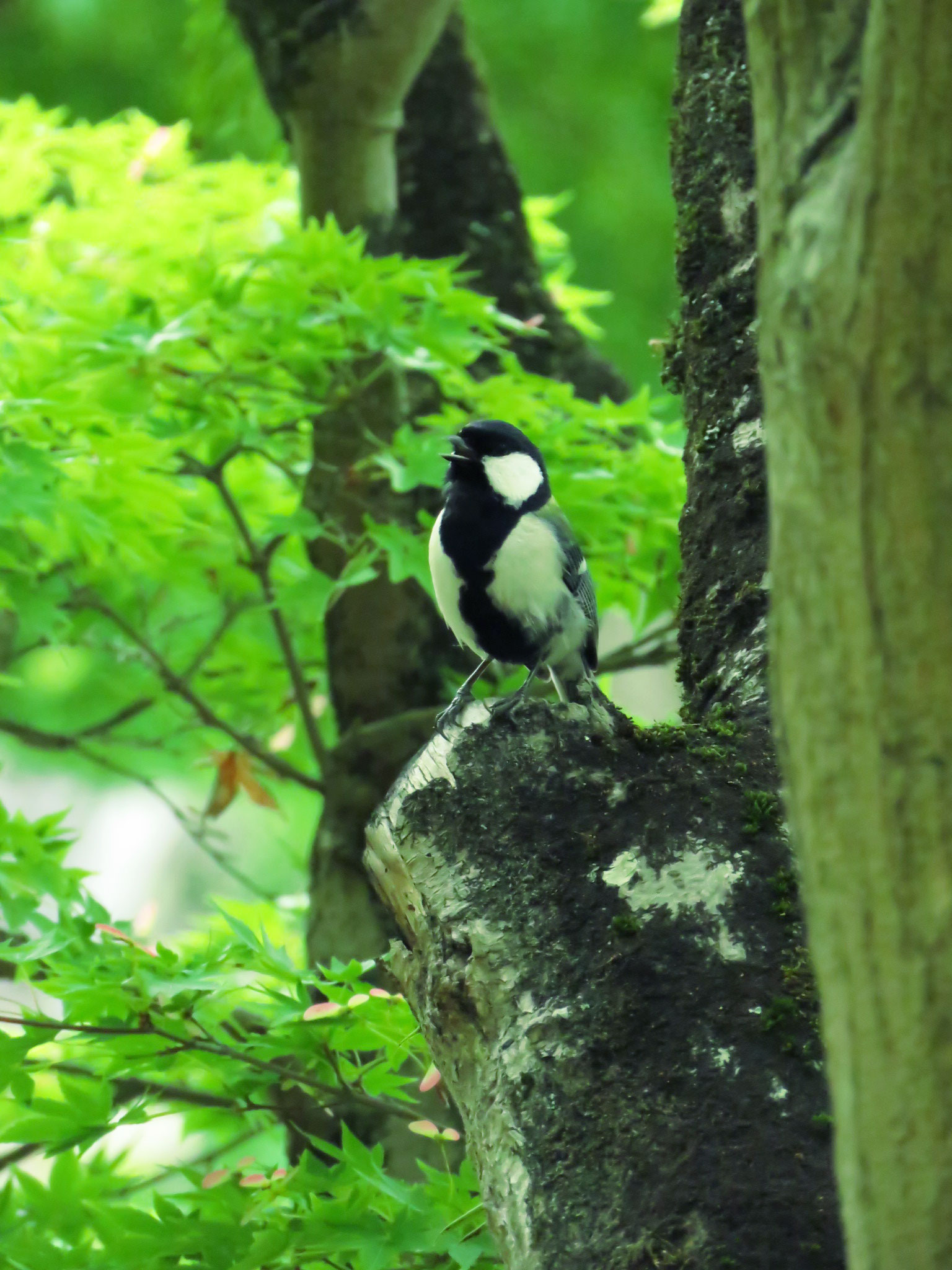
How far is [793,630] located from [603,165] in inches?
220

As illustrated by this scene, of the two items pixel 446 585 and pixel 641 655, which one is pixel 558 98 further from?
pixel 446 585

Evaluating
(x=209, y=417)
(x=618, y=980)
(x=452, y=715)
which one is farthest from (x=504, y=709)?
(x=209, y=417)

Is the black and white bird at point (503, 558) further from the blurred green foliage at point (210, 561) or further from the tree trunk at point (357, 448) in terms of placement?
the tree trunk at point (357, 448)

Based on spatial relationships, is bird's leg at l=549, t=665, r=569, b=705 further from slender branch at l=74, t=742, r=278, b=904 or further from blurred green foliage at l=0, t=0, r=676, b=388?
blurred green foliage at l=0, t=0, r=676, b=388

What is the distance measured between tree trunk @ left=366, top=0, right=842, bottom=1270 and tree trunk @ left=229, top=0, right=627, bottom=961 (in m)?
1.00

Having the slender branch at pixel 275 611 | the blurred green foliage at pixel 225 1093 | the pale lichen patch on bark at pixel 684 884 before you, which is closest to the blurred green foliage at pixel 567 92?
the slender branch at pixel 275 611

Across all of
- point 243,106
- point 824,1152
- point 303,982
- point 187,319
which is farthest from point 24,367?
point 243,106

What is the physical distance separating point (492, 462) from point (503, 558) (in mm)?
161

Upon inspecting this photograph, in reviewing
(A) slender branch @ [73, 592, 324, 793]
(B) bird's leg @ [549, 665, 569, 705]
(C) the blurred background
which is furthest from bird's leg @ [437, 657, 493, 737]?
(C) the blurred background

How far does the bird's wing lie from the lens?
6.44 ft

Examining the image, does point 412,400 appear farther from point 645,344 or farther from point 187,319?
point 645,344

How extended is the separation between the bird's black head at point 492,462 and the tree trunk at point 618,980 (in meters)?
0.55

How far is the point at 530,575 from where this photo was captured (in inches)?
73.9

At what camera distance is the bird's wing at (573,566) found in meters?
1.96
